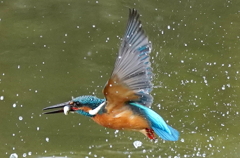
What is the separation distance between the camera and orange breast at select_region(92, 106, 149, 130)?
4.89 ft

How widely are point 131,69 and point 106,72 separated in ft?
2.73

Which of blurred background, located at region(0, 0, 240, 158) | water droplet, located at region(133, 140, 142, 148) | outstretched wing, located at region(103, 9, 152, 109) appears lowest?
water droplet, located at region(133, 140, 142, 148)

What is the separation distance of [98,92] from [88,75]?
3.9 inches

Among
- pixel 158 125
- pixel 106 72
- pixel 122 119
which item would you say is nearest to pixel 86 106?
pixel 122 119

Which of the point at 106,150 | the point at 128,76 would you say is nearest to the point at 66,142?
the point at 106,150

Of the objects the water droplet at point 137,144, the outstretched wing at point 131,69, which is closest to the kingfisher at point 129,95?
the outstretched wing at point 131,69

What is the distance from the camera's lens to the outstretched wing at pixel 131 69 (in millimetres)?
1378

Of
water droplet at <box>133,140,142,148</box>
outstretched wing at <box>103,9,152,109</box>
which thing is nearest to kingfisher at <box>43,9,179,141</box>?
outstretched wing at <box>103,9,152,109</box>

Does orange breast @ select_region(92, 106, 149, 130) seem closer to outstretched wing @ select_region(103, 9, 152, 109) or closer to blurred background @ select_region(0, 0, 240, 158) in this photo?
outstretched wing @ select_region(103, 9, 152, 109)

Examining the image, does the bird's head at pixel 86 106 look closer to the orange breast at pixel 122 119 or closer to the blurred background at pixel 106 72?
the orange breast at pixel 122 119

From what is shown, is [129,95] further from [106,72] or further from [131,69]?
[106,72]

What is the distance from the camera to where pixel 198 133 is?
90.4 inches

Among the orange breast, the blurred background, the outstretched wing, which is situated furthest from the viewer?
the blurred background

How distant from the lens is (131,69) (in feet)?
4.58
